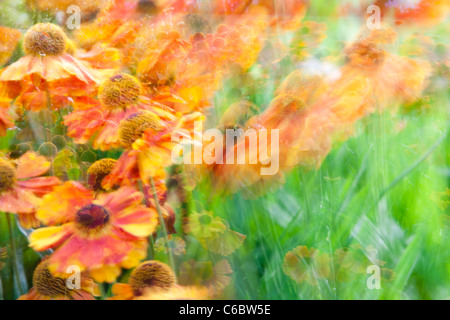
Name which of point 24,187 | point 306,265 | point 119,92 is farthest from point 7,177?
point 306,265

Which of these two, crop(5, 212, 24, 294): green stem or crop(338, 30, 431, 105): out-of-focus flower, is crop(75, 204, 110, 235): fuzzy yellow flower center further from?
crop(338, 30, 431, 105): out-of-focus flower

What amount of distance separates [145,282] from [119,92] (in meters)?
0.17

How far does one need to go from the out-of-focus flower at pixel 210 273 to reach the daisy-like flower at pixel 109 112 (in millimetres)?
134

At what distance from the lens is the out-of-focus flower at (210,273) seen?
0.36m

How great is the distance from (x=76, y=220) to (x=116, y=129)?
0.09m

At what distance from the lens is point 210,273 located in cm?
36

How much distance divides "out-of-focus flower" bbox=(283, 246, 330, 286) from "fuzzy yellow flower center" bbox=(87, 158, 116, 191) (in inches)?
7.4

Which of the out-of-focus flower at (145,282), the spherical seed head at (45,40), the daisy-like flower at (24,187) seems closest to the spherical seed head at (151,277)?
the out-of-focus flower at (145,282)

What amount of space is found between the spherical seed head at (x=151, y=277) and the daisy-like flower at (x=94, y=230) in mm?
14

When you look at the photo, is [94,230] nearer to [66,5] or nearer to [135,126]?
[135,126]

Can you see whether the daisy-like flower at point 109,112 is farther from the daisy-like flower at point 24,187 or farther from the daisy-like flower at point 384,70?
the daisy-like flower at point 384,70

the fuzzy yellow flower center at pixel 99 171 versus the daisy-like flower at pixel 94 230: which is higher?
the fuzzy yellow flower center at pixel 99 171

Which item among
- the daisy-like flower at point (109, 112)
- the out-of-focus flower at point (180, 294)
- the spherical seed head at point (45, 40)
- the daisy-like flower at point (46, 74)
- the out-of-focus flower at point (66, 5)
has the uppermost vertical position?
the out-of-focus flower at point (66, 5)

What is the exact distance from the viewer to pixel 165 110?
354 mm
